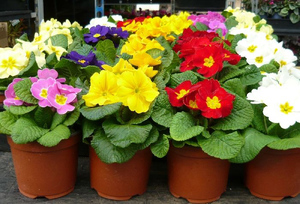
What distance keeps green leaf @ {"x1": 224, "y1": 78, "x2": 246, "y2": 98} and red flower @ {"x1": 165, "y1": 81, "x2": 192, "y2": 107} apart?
18 cm

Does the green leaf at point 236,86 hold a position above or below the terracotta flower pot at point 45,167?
above

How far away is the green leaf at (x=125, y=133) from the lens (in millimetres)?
1488

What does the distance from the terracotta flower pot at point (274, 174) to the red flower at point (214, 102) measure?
0.76 ft

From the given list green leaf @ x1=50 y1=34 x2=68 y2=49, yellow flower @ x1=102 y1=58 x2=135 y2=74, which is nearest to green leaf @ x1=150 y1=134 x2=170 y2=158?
yellow flower @ x1=102 y1=58 x2=135 y2=74

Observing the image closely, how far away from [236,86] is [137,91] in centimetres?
41

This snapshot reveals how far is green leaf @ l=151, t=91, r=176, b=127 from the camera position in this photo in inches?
63.0

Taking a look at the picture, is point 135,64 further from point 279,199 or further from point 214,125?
point 279,199

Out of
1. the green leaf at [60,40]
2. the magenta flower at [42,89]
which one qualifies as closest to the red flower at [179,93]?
the magenta flower at [42,89]

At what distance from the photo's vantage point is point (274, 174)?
162 cm

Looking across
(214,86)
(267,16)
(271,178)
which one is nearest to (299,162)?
(271,178)

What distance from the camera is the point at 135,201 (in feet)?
5.48

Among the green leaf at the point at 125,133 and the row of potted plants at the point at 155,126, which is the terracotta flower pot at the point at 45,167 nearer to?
the row of potted plants at the point at 155,126

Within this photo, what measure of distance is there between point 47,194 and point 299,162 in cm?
100

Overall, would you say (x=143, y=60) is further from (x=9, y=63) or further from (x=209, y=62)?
(x=9, y=63)
